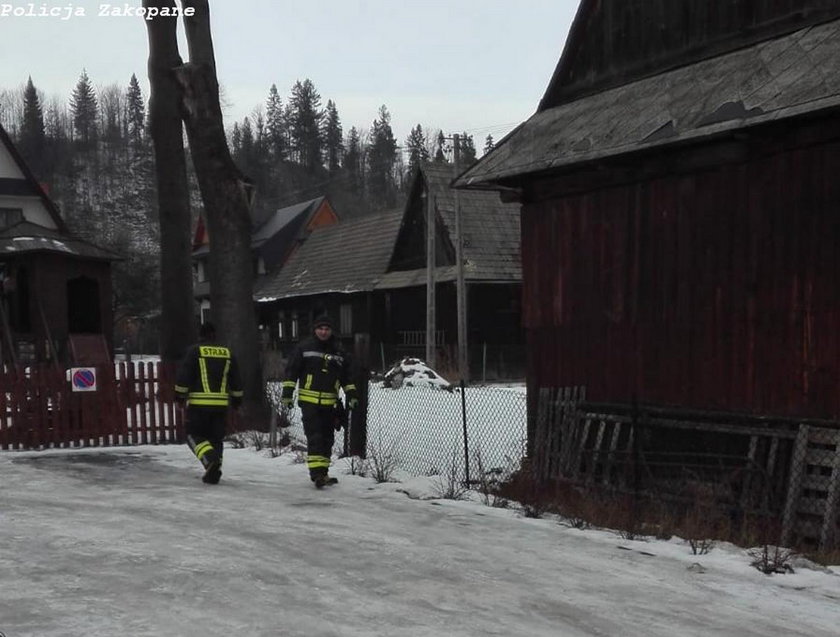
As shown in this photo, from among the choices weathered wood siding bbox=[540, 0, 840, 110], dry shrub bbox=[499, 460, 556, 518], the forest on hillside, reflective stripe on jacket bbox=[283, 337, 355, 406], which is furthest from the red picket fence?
the forest on hillside

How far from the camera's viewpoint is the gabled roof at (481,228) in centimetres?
2903

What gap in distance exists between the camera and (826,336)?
8.23m

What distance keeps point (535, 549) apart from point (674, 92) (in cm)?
546

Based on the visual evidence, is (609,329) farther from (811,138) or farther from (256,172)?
(256,172)

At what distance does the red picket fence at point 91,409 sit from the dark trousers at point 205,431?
2.71 metres

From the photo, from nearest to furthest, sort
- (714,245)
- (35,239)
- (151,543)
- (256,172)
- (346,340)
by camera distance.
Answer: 1. (151,543)
2. (714,245)
3. (35,239)
4. (346,340)
5. (256,172)

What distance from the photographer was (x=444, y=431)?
50.6 feet

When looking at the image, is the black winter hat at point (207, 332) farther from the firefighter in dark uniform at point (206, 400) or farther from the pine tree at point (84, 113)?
the pine tree at point (84, 113)

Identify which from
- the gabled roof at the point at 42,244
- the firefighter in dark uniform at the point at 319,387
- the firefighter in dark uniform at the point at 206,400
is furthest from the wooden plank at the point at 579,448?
the gabled roof at the point at 42,244

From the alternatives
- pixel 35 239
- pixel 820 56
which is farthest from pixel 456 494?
pixel 35 239

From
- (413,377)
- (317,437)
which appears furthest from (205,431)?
(413,377)

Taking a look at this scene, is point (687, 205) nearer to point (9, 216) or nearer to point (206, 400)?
point (206, 400)

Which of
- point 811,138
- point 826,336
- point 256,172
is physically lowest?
point 826,336

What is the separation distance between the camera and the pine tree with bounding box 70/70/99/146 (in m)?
126
